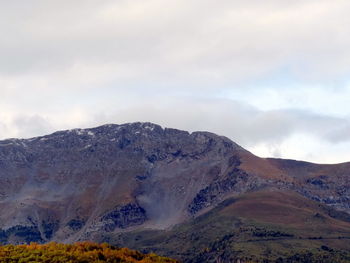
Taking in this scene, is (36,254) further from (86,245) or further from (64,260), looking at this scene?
(86,245)

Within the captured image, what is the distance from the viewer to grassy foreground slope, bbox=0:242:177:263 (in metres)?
170

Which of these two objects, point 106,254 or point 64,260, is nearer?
point 64,260

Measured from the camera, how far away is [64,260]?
554 ft

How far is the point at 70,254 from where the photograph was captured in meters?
175

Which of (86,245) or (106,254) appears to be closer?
(106,254)

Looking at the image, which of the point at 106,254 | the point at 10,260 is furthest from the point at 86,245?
the point at 10,260

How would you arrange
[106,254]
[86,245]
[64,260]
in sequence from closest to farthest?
[64,260] → [106,254] → [86,245]

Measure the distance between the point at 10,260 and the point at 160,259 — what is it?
47.7 m

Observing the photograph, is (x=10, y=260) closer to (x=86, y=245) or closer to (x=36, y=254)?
(x=36, y=254)

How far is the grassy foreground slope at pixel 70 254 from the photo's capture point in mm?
170000

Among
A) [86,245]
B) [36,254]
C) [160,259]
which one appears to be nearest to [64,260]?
[36,254]

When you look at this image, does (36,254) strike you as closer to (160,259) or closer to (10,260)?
(10,260)

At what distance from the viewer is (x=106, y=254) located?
7131 inches

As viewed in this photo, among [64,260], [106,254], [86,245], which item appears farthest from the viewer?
[86,245]
